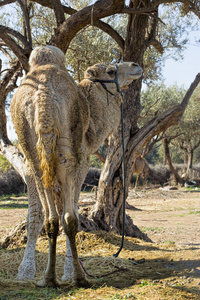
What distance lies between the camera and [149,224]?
35.0ft

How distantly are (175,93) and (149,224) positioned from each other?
21812mm

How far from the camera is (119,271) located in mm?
4598

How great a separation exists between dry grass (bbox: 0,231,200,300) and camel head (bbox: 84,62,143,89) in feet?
8.82

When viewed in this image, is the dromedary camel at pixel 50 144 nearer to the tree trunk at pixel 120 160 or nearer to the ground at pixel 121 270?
the ground at pixel 121 270

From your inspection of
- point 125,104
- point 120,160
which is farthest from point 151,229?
point 125,104

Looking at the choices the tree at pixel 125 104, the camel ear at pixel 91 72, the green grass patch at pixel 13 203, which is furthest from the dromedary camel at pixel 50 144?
the green grass patch at pixel 13 203

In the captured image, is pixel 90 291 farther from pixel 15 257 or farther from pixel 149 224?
pixel 149 224

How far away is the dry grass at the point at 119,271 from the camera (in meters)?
3.47

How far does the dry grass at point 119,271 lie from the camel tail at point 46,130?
47.7 inches

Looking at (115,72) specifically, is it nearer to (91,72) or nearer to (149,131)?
(91,72)

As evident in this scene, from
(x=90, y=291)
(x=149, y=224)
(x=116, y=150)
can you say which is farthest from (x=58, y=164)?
(x=149, y=224)

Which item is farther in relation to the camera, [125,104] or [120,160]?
[125,104]

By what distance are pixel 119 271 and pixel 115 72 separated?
2888 millimetres

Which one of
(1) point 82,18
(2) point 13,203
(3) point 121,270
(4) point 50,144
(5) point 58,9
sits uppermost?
(5) point 58,9
